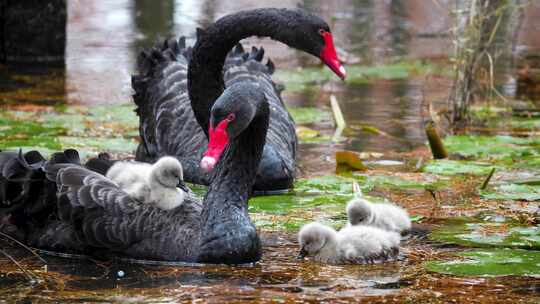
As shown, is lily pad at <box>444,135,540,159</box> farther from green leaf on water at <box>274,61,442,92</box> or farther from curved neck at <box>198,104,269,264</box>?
green leaf on water at <box>274,61,442,92</box>

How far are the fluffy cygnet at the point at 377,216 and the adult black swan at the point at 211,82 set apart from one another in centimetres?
78

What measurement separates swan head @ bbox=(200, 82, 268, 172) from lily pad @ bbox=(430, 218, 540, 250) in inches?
45.0

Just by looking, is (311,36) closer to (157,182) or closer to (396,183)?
(396,183)

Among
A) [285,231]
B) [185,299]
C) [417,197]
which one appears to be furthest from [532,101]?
[185,299]

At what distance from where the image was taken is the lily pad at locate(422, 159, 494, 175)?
7336 mm

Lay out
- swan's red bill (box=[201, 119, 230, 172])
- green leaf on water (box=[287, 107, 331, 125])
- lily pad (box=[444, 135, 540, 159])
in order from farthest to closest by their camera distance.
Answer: green leaf on water (box=[287, 107, 331, 125]) < lily pad (box=[444, 135, 540, 159]) < swan's red bill (box=[201, 119, 230, 172])

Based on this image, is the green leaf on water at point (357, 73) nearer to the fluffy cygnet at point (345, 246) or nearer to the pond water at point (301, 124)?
the pond water at point (301, 124)

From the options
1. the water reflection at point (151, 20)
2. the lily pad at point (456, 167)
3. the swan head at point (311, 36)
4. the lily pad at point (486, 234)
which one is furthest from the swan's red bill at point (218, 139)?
the water reflection at point (151, 20)

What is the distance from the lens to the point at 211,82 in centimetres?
725

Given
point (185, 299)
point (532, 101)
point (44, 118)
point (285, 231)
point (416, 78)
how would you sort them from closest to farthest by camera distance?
1. point (185, 299)
2. point (285, 231)
3. point (44, 118)
4. point (532, 101)
5. point (416, 78)

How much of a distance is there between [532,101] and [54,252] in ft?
19.9

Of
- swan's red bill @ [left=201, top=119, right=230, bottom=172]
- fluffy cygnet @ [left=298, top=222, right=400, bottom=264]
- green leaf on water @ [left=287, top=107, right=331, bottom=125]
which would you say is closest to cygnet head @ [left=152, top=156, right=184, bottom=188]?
swan's red bill @ [left=201, top=119, right=230, bottom=172]

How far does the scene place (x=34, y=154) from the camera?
5.78 metres

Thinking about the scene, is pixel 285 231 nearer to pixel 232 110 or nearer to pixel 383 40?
pixel 232 110
